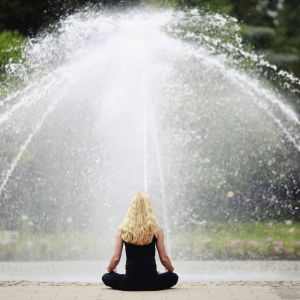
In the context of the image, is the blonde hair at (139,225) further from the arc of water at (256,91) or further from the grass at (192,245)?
the arc of water at (256,91)

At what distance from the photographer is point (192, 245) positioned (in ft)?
40.4

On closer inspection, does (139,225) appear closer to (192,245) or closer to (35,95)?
(192,245)

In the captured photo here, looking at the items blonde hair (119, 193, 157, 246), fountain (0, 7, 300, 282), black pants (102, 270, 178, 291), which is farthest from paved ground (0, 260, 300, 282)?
fountain (0, 7, 300, 282)

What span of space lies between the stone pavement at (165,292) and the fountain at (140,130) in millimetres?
6000

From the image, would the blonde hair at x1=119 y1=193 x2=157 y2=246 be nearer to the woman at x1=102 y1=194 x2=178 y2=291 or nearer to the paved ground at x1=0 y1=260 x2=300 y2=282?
the woman at x1=102 y1=194 x2=178 y2=291

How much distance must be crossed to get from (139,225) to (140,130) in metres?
9.21

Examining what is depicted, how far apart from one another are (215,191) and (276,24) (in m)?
6.00

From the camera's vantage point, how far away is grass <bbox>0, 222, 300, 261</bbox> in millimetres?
11133

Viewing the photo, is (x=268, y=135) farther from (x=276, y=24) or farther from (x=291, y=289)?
(x=291, y=289)

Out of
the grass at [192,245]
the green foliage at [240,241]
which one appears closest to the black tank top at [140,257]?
the grass at [192,245]

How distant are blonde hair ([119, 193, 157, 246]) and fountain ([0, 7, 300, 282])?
6994mm

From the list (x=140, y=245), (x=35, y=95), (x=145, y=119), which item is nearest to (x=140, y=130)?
(x=145, y=119)

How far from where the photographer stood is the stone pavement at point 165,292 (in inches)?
192

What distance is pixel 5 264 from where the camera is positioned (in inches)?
352
